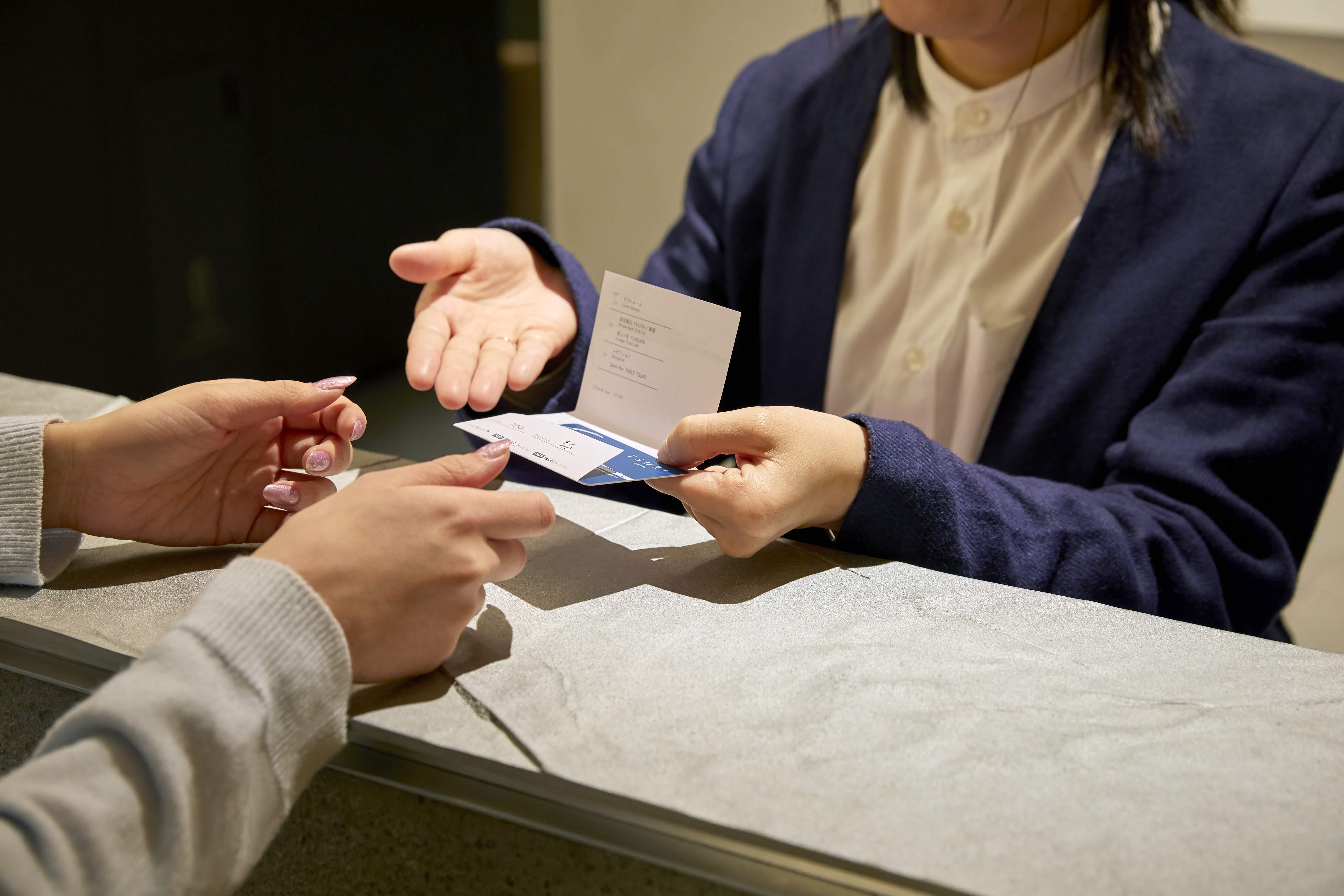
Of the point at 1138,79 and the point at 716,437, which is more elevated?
the point at 1138,79

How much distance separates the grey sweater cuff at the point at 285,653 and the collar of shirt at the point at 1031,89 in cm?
88

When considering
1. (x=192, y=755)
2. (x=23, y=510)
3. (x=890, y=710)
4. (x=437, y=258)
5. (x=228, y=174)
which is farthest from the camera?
(x=228, y=174)

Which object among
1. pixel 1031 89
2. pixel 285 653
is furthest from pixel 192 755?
pixel 1031 89

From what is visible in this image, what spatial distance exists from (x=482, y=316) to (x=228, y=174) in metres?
1.50

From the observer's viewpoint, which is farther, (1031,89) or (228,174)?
(228,174)

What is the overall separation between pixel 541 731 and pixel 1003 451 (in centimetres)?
70

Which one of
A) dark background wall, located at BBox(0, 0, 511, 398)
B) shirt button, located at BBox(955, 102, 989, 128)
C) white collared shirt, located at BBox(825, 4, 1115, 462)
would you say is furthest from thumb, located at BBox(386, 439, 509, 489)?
dark background wall, located at BBox(0, 0, 511, 398)

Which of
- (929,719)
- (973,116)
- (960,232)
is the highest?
(973,116)

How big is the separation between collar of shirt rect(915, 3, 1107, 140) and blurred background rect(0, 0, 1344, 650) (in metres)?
0.71

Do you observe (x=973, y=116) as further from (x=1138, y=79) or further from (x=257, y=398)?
(x=257, y=398)

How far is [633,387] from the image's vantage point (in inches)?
30.6

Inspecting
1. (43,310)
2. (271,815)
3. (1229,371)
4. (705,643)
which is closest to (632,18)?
(43,310)

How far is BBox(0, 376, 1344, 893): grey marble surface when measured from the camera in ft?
1.58

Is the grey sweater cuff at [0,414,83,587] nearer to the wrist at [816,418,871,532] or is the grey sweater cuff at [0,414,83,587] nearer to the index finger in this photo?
the index finger
